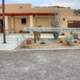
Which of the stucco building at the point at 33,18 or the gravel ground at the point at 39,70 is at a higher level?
the stucco building at the point at 33,18

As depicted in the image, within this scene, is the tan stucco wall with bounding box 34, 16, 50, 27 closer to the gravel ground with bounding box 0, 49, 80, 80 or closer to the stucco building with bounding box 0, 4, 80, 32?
the stucco building with bounding box 0, 4, 80, 32

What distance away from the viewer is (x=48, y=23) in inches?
1901

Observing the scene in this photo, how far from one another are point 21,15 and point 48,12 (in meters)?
4.57

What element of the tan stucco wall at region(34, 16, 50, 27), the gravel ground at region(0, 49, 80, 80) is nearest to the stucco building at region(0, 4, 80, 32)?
the tan stucco wall at region(34, 16, 50, 27)

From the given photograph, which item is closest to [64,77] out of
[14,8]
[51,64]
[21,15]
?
[51,64]

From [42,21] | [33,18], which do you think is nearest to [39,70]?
[42,21]

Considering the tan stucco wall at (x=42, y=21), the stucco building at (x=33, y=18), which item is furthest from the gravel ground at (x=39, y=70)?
the tan stucco wall at (x=42, y=21)

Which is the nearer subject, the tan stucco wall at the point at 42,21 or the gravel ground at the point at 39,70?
the gravel ground at the point at 39,70

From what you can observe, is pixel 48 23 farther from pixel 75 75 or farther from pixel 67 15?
pixel 75 75

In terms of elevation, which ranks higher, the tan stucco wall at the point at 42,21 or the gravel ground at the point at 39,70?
the tan stucco wall at the point at 42,21

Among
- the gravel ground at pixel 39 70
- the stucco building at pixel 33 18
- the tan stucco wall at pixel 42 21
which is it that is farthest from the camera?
the tan stucco wall at pixel 42 21

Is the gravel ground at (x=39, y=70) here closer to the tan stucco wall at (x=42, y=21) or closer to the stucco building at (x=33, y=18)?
the stucco building at (x=33, y=18)

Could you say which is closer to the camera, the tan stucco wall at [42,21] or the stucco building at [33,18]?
the stucco building at [33,18]

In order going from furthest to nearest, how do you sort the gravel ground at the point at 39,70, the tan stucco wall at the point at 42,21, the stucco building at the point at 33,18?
the tan stucco wall at the point at 42,21 < the stucco building at the point at 33,18 < the gravel ground at the point at 39,70
